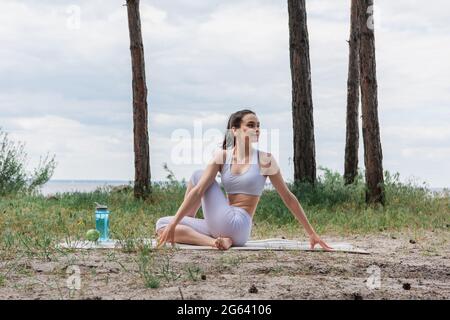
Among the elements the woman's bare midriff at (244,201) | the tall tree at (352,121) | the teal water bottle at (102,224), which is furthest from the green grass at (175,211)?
the tall tree at (352,121)

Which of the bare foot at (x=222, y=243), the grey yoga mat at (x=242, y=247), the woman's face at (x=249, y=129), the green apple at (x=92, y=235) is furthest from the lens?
the green apple at (x=92, y=235)

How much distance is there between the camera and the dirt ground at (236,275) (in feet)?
18.8

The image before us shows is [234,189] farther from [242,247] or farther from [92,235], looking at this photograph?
[92,235]

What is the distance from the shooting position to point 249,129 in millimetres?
8281

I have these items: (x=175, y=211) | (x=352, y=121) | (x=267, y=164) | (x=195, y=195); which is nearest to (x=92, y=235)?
(x=195, y=195)

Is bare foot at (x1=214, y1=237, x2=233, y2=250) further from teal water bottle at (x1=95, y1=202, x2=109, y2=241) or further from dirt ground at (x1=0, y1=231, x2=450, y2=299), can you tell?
teal water bottle at (x1=95, y1=202, x2=109, y2=241)

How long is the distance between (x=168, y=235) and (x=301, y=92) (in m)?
8.95

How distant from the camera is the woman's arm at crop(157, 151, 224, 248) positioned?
835 cm

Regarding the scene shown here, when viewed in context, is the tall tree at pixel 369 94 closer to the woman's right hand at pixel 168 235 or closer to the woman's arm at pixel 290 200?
the woman's arm at pixel 290 200

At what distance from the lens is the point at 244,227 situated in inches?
345

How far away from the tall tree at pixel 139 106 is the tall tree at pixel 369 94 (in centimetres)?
472
